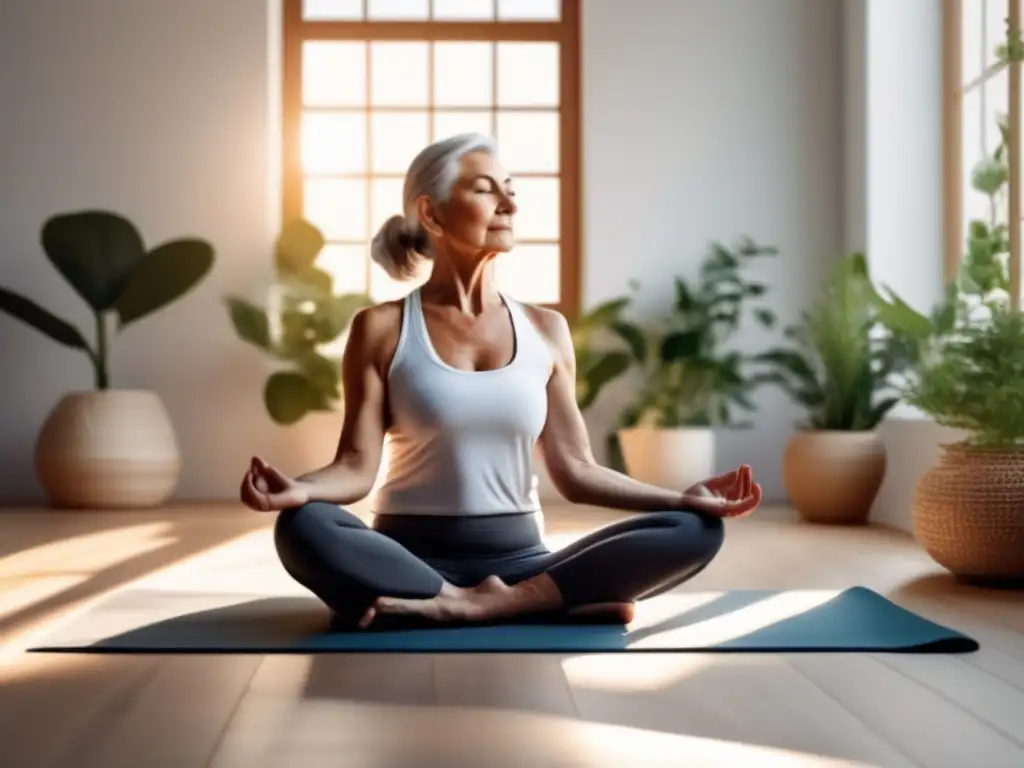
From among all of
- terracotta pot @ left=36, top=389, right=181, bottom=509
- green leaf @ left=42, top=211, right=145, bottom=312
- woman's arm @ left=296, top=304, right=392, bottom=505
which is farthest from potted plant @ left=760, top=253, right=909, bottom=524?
woman's arm @ left=296, top=304, right=392, bottom=505

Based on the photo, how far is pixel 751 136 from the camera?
6.68 m

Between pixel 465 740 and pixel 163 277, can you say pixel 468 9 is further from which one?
pixel 465 740

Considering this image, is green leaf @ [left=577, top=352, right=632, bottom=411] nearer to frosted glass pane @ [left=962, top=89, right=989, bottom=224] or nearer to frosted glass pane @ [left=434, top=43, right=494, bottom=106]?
frosted glass pane @ [left=434, top=43, right=494, bottom=106]

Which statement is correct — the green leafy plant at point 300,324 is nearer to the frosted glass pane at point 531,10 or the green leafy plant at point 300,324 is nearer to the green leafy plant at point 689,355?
the green leafy plant at point 689,355

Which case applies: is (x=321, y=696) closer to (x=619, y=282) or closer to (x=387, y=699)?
(x=387, y=699)

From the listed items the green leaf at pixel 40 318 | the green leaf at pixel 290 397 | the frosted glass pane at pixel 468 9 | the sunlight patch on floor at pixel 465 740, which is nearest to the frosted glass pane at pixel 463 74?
the frosted glass pane at pixel 468 9

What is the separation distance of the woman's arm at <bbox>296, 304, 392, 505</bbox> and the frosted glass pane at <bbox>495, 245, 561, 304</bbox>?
413cm

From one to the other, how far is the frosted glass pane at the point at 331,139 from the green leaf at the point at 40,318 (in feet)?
4.68

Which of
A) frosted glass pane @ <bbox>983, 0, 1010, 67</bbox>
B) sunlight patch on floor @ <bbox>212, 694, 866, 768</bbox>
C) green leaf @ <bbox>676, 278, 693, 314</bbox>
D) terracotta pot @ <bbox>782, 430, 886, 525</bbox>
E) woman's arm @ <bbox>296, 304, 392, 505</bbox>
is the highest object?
frosted glass pane @ <bbox>983, 0, 1010, 67</bbox>

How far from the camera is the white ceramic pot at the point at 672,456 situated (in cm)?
609

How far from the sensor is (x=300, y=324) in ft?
20.9

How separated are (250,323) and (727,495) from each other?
402 cm

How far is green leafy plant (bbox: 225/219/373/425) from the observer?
6.31 metres

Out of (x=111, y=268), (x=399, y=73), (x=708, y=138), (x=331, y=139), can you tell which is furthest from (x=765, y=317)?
(x=111, y=268)
